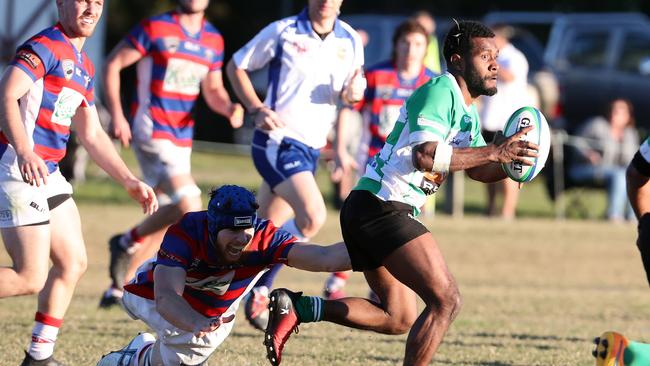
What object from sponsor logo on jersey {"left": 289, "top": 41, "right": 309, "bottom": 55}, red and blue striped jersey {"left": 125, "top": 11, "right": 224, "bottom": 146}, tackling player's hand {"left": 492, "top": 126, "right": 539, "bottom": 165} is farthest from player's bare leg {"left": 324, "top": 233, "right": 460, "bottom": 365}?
red and blue striped jersey {"left": 125, "top": 11, "right": 224, "bottom": 146}

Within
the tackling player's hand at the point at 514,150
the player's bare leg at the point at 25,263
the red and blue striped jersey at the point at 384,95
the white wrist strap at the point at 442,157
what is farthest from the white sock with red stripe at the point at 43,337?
the red and blue striped jersey at the point at 384,95

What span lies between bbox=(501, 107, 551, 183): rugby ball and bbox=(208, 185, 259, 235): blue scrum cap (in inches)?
A: 45.2

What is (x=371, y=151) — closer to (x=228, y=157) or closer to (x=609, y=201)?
(x=609, y=201)

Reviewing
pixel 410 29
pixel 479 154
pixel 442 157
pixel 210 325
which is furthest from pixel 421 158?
pixel 410 29

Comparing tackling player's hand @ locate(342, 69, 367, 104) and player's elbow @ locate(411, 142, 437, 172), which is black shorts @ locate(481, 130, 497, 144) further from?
player's elbow @ locate(411, 142, 437, 172)

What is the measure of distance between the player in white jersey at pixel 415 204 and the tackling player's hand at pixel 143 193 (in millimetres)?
943

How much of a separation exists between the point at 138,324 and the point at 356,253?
2823mm

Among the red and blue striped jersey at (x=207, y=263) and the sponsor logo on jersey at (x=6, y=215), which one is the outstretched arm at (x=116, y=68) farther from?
the red and blue striped jersey at (x=207, y=263)

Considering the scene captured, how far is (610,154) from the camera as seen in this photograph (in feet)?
56.5

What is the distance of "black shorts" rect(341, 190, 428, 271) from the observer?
5.50m

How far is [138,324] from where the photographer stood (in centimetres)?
812

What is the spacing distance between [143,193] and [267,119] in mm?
1918

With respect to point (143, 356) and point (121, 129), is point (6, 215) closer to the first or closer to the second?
point (143, 356)

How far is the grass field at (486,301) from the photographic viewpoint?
7.11 m
